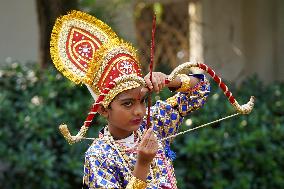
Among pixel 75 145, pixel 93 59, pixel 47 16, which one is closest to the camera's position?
pixel 93 59

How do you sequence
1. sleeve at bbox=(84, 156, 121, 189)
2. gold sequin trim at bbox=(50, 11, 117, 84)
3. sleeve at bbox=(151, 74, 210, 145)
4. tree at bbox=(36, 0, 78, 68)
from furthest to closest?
tree at bbox=(36, 0, 78, 68) → sleeve at bbox=(151, 74, 210, 145) → gold sequin trim at bbox=(50, 11, 117, 84) → sleeve at bbox=(84, 156, 121, 189)

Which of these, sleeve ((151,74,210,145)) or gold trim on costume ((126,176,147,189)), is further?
sleeve ((151,74,210,145))

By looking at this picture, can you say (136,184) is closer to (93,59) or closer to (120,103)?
(120,103)

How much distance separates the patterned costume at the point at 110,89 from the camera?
12.4 feet

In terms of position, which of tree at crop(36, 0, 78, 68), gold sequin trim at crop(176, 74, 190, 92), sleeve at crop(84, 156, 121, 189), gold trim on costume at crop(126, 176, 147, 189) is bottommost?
gold trim on costume at crop(126, 176, 147, 189)

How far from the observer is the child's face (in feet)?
12.3

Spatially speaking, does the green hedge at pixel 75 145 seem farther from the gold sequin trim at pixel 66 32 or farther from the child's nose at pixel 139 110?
the child's nose at pixel 139 110

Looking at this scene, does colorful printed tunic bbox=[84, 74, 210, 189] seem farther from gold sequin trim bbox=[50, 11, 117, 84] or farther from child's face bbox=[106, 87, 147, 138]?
gold sequin trim bbox=[50, 11, 117, 84]

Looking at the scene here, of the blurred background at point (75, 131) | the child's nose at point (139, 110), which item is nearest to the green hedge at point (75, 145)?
the blurred background at point (75, 131)

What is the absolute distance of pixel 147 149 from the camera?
3.60 m

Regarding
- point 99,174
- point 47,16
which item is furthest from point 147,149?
point 47,16

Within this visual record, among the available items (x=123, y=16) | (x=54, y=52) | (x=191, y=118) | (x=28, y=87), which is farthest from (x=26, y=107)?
(x=123, y=16)

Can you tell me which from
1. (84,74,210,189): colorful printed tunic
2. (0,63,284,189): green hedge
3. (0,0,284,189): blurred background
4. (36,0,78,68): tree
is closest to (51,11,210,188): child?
(84,74,210,189): colorful printed tunic

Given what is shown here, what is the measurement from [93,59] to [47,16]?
3.74m
